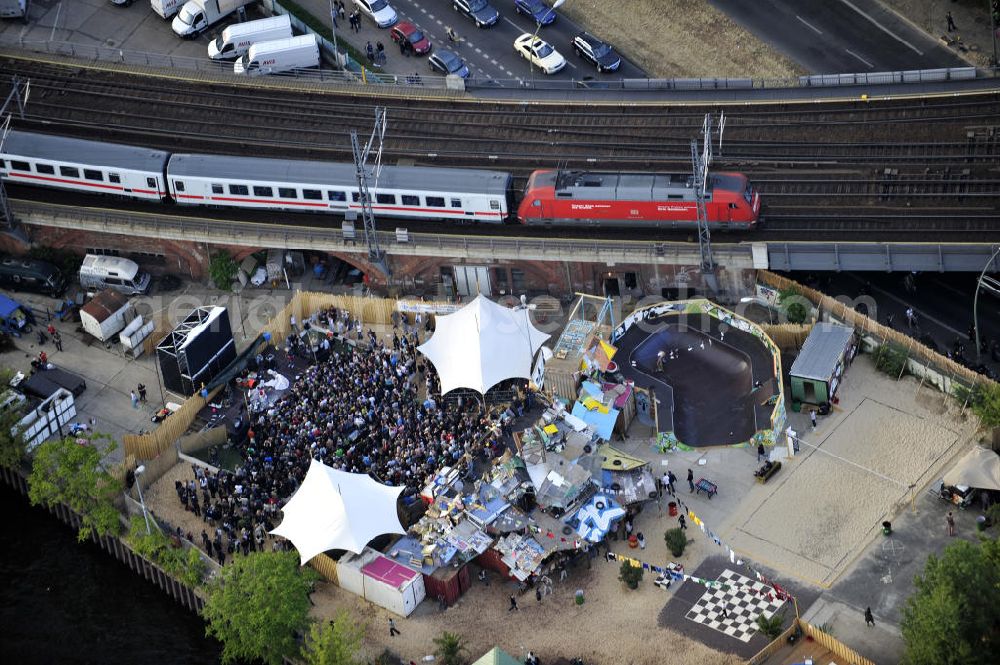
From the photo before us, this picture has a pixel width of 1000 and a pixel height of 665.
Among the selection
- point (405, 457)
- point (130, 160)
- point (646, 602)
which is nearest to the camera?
point (646, 602)

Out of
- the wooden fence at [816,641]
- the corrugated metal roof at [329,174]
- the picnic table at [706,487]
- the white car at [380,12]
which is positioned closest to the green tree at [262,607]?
the picnic table at [706,487]

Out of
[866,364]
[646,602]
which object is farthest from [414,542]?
[866,364]

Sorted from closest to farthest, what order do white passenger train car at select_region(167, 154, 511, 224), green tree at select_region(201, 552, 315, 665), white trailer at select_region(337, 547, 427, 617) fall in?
green tree at select_region(201, 552, 315, 665)
white trailer at select_region(337, 547, 427, 617)
white passenger train car at select_region(167, 154, 511, 224)

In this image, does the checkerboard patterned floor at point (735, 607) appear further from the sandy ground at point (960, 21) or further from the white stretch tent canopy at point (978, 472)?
the sandy ground at point (960, 21)

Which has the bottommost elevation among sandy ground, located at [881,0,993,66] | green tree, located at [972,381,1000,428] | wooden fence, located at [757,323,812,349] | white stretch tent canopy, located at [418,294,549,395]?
white stretch tent canopy, located at [418,294,549,395]

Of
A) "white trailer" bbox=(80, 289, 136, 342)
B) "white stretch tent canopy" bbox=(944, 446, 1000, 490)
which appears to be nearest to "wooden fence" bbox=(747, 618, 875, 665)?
"white stretch tent canopy" bbox=(944, 446, 1000, 490)

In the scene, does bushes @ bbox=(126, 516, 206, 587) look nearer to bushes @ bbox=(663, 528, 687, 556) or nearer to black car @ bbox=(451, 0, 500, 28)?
bushes @ bbox=(663, 528, 687, 556)

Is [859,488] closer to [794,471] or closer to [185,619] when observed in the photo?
[794,471]

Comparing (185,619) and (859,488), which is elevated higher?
(859,488)
